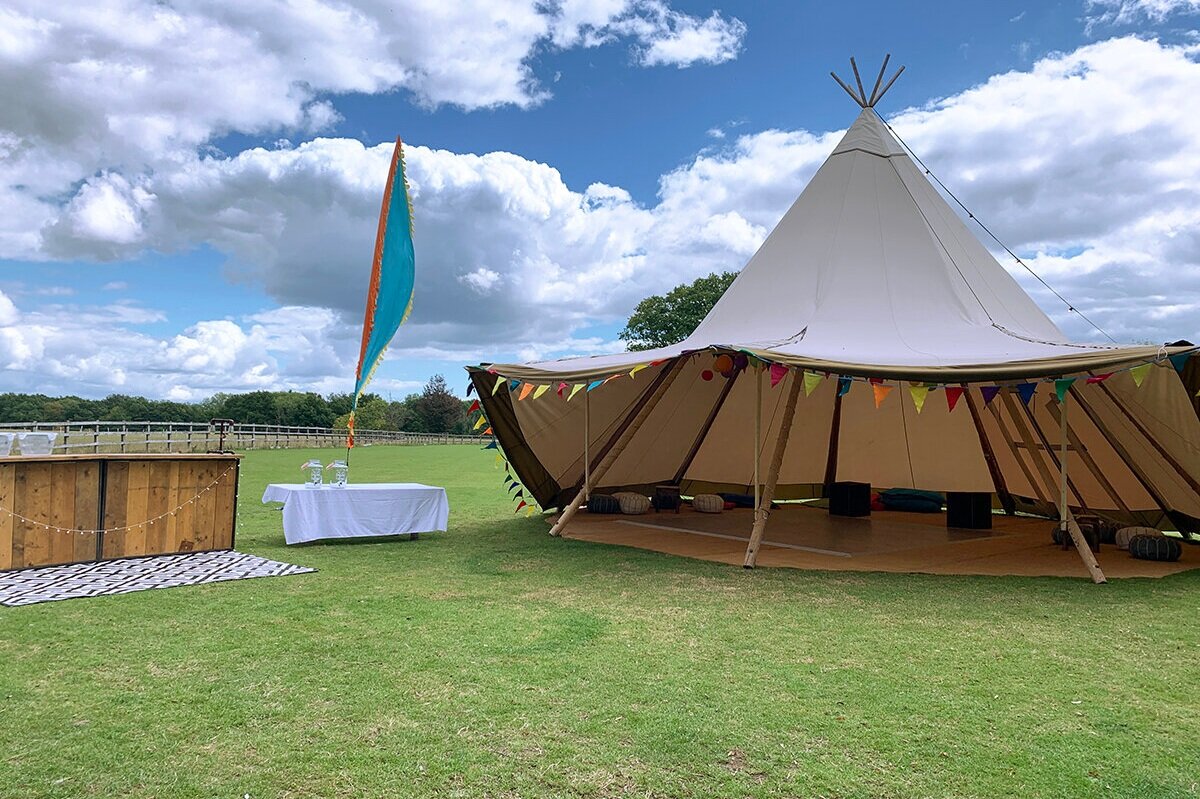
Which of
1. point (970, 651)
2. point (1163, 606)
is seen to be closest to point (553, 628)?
point (970, 651)

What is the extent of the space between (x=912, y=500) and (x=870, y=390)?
5.58ft

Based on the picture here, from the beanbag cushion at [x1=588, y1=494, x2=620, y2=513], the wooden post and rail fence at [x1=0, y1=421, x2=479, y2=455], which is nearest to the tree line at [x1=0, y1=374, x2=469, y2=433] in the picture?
the wooden post and rail fence at [x1=0, y1=421, x2=479, y2=455]

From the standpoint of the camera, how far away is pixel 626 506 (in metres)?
8.76

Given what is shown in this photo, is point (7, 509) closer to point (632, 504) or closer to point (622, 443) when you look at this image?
point (622, 443)

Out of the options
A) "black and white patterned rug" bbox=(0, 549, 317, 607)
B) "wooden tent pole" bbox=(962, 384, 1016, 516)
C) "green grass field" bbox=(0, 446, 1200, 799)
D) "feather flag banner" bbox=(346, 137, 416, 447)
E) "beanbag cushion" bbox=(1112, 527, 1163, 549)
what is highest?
"feather flag banner" bbox=(346, 137, 416, 447)

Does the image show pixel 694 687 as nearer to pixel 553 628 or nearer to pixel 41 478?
pixel 553 628

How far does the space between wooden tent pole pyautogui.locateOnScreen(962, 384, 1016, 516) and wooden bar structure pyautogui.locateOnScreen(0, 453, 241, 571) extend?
673 centimetres

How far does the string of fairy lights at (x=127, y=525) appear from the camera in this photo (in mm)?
5176

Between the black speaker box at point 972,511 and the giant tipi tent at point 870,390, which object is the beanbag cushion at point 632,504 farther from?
the black speaker box at point 972,511

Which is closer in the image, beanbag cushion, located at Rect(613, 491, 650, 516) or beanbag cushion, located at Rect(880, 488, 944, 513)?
beanbag cushion, located at Rect(613, 491, 650, 516)

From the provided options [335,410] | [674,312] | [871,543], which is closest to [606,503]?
[871,543]

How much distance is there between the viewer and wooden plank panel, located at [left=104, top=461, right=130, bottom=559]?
554 centimetres

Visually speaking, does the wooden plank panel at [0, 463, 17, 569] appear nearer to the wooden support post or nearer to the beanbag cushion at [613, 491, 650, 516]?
the beanbag cushion at [613, 491, 650, 516]

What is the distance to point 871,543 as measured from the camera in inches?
274
